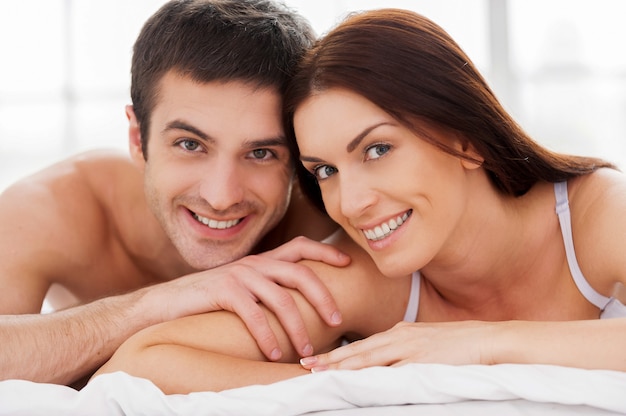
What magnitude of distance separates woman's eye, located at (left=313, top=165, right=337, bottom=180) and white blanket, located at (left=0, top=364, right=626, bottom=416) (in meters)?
0.68

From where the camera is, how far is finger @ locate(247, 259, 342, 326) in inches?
74.2

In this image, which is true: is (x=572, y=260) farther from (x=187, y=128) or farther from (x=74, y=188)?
(x=74, y=188)

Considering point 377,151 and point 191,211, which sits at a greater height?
point 377,151

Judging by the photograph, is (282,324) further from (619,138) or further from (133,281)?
(619,138)

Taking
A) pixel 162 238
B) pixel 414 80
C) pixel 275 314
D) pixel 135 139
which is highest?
pixel 414 80

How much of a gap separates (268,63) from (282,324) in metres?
0.75

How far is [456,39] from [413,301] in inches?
203

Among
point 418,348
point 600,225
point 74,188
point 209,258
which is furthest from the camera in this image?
point 74,188

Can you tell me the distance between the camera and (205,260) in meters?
2.33

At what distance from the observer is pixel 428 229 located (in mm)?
1870

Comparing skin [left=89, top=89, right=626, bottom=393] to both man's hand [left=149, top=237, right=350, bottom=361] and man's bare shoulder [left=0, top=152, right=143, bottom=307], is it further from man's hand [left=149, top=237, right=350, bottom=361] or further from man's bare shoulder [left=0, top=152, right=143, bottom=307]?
man's bare shoulder [left=0, top=152, right=143, bottom=307]

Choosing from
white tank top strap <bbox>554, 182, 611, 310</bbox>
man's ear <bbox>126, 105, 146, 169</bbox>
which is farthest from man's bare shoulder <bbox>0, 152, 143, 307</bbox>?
white tank top strap <bbox>554, 182, 611, 310</bbox>

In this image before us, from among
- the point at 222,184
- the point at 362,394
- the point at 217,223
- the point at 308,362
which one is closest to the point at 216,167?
the point at 222,184

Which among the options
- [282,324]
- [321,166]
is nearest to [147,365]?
[282,324]
